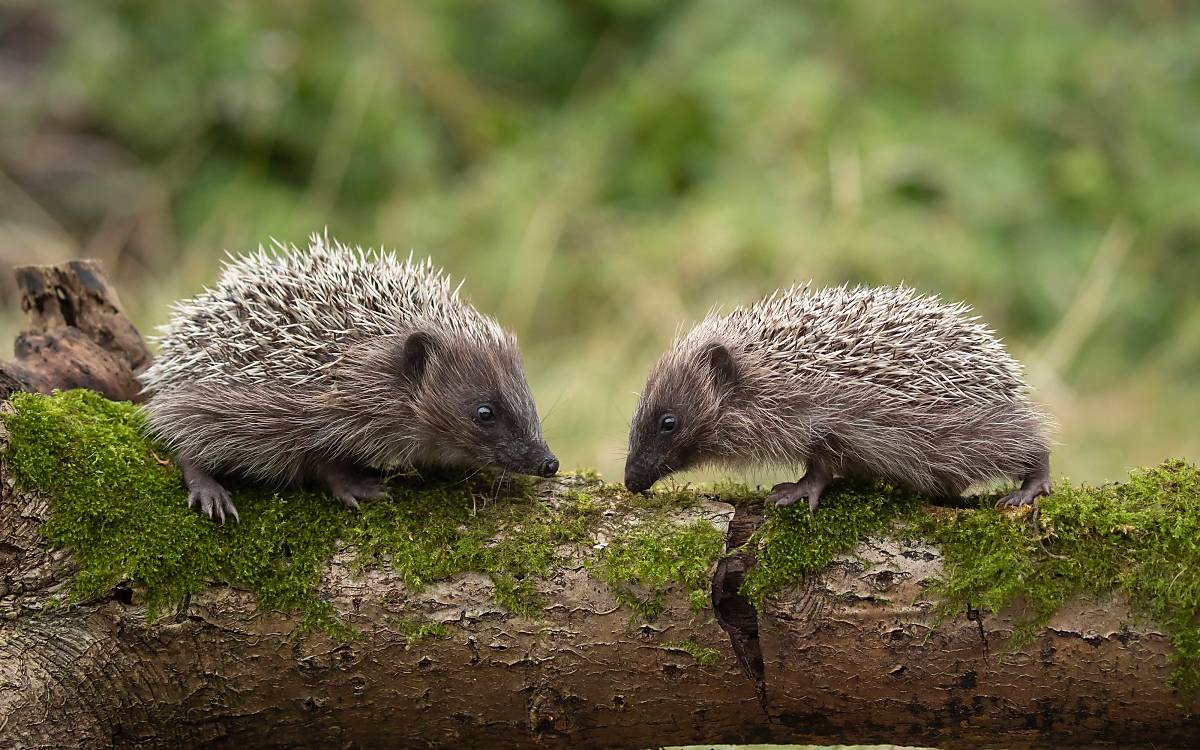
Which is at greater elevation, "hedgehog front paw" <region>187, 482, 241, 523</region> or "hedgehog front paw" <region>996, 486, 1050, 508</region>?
"hedgehog front paw" <region>187, 482, 241, 523</region>

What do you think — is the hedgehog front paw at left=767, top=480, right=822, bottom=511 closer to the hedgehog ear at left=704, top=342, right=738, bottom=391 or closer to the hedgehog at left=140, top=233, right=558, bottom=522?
the hedgehog ear at left=704, top=342, right=738, bottom=391

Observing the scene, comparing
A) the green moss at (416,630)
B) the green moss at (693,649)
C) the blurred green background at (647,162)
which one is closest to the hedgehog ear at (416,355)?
the green moss at (416,630)

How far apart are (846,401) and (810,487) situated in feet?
1.80

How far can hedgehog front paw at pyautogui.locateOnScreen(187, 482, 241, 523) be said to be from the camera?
5.34 m

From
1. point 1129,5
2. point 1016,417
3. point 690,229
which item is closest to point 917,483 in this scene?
point 1016,417

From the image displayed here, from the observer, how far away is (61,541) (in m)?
5.09

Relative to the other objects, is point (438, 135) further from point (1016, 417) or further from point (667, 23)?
point (1016, 417)

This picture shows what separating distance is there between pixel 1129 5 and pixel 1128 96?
170 inches

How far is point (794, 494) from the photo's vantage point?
5266 millimetres

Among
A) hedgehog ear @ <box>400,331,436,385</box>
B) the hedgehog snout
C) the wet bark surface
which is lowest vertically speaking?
the wet bark surface

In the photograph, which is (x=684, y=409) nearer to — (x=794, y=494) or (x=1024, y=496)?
(x=794, y=494)

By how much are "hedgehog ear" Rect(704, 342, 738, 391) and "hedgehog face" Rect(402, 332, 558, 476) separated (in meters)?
0.96

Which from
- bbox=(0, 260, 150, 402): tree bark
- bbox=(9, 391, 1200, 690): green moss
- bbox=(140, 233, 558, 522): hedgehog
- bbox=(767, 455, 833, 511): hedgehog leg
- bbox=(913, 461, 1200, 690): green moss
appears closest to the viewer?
bbox=(913, 461, 1200, 690): green moss

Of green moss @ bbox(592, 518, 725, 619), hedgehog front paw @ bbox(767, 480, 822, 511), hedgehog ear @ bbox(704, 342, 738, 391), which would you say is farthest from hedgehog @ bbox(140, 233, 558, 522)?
hedgehog front paw @ bbox(767, 480, 822, 511)
